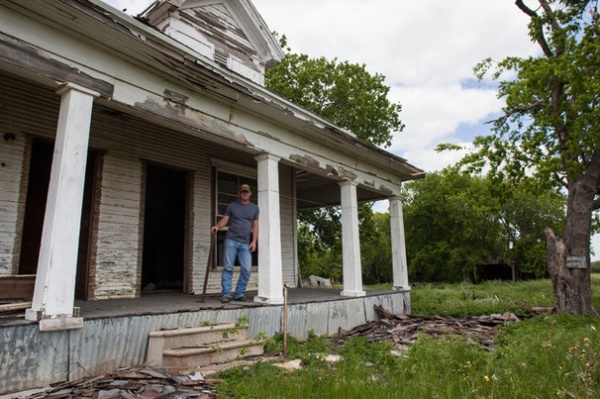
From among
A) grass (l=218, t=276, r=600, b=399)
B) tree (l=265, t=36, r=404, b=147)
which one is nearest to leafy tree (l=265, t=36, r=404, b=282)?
tree (l=265, t=36, r=404, b=147)

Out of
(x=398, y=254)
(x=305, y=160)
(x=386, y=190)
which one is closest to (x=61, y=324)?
(x=305, y=160)

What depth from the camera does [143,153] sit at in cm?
711

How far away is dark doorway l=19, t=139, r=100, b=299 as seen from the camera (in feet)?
20.7

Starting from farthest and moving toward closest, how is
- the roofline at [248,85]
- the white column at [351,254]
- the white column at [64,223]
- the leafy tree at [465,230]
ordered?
1. the leafy tree at [465,230]
2. the white column at [351,254]
3. the roofline at [248,85]
4. the white column at [64,223]

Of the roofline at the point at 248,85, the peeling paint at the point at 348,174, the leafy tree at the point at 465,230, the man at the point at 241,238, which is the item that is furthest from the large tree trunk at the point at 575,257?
the leafy tree at the point at 465,230

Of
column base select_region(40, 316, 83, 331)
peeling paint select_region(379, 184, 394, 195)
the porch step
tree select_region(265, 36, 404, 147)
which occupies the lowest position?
the porch step

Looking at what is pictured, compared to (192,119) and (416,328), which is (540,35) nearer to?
(416,328)

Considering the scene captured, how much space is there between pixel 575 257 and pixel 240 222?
742cm

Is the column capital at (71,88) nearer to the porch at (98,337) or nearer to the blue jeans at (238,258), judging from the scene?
the porch at (98,337)

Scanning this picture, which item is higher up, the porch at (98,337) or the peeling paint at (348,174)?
the peeling paint at (348,174)

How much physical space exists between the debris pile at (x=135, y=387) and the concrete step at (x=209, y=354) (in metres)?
0.22

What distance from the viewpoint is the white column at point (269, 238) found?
6219 millimetres

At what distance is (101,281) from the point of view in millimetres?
6301

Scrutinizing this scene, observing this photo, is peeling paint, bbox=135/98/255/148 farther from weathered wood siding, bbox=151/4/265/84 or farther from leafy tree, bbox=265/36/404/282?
leafy tree, bbox=265/36/404/282
